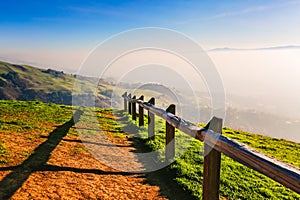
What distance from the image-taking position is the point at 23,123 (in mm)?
10836

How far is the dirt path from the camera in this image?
17.1ft

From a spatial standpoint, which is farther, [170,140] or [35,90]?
[35,90]

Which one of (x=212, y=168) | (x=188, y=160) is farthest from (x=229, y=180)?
(x=212, y=168)

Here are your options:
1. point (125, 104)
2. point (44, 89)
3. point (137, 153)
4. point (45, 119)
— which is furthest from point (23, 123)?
point (44, 89)

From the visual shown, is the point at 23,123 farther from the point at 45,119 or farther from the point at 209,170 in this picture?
the point at 209,170

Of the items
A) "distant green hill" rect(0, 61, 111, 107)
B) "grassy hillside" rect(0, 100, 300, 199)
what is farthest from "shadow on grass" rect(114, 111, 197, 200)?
"distant green hill" rect(0, 61, 111, 107)

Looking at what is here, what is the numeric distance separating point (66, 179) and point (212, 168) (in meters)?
3.44

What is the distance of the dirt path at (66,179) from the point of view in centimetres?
520

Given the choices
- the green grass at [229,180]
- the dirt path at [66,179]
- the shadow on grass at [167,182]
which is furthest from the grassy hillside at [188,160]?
the dirt path at [66,179]

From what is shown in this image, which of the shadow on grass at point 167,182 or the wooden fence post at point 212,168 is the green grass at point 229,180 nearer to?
the shadow on grass at point 167,182

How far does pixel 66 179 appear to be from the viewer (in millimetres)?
5938

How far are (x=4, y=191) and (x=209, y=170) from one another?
393 centimetres

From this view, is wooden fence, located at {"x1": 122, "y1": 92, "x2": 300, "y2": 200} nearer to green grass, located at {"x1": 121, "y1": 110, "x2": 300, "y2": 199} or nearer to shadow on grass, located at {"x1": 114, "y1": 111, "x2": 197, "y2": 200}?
shadow on grass, located at {"x1": 114, "y1": 111, "x2": 197, "y2": 200}

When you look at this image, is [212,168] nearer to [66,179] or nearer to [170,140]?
[170,140]
